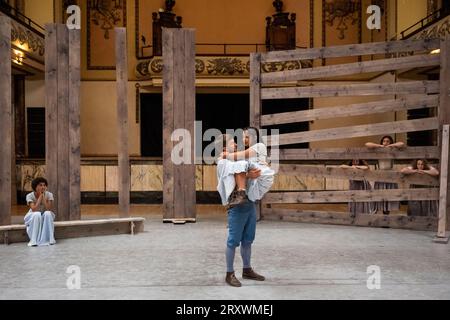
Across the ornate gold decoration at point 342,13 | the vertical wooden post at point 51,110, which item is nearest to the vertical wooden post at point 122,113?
the vertical wooden post at point 51,110

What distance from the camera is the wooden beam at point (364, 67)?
7.73m

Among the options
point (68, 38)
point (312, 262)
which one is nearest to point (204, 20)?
point (68, 38)

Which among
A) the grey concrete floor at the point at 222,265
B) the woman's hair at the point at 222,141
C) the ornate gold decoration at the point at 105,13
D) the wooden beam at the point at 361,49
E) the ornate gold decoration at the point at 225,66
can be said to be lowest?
the grey concrete floor at the point at 222,265

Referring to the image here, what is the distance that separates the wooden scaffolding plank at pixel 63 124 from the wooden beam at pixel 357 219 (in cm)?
312

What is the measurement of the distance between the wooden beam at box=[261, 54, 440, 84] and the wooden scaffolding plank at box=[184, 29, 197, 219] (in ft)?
3.81

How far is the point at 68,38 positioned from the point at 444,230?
566cm

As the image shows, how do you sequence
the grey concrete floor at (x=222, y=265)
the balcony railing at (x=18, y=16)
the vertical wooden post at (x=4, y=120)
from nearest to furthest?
the grey concrete floor at (x=222, y=265) → the vertical wooden post at (x=4, y=120) → the balcony railing at (x=18, y=16)

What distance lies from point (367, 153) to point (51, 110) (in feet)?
14.8

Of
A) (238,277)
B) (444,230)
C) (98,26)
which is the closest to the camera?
(238,277)

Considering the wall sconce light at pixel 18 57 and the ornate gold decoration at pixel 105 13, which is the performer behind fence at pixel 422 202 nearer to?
the wall sconce light at pixel 18 57

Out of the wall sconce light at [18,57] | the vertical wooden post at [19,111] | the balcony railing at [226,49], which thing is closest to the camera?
the wall sconce light at [18,57]

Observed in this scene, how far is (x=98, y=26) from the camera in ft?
54.3

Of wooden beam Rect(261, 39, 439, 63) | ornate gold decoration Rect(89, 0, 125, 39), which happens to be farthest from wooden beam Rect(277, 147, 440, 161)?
ornate gold decoration Rect(89, 0, 125, 39)

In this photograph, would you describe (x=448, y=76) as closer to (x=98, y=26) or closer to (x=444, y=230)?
(x=444, y=230)
